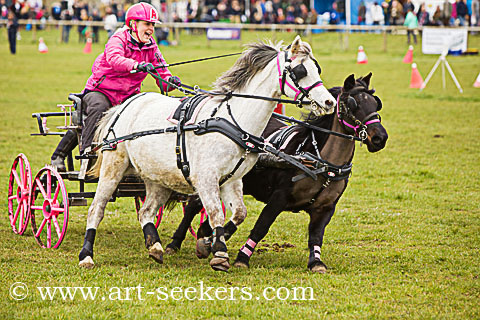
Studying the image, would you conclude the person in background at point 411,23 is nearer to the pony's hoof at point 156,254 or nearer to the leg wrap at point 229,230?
the leg wrap at point 229,230

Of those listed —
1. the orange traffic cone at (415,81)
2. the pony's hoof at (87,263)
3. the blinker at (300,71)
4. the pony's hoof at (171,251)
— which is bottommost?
the pony's hoof at (171,251)

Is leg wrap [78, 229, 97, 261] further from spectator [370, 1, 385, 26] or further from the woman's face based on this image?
spectator [370, 1, 385, 26]

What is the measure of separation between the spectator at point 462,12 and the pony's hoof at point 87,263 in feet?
108

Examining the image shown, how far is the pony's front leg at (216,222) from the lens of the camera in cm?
609

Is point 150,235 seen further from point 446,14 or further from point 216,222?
point 446,14

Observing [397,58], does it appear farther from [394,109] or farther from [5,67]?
[5,67]

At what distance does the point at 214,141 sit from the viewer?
244 inches

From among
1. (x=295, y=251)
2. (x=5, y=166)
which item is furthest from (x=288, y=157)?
(x=5, y=166)

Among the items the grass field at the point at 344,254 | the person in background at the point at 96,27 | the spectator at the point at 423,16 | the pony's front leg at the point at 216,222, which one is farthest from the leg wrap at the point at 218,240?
the person in background at the point at 96,27

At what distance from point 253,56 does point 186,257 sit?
2299mm

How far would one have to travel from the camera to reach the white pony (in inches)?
239

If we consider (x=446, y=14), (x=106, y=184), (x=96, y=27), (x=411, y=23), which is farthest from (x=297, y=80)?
(x=96, y=27)

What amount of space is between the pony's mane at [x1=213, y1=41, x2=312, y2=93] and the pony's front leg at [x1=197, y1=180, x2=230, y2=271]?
37.3 inches

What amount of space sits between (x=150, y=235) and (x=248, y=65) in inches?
75.5
